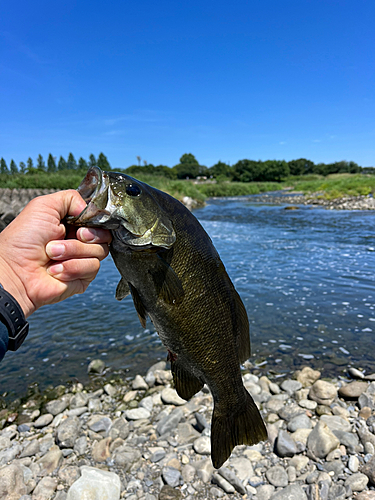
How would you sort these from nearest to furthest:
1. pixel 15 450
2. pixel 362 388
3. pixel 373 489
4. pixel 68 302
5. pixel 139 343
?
pixel 373 489 < pixel 15 450 < pixel 362 388 < pixel 139 343 < pixel 68 302

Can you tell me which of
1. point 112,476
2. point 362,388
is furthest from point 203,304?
point 362,388

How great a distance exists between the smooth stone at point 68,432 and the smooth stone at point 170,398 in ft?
4.09

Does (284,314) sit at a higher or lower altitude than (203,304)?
lower

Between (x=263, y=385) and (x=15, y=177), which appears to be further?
(x=15, y=177)

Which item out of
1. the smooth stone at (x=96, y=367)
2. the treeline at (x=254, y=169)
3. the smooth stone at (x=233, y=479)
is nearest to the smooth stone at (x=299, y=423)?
the smooth stone at (x=233, y=479)

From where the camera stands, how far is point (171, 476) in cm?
354

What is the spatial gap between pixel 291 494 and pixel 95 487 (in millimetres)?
2003

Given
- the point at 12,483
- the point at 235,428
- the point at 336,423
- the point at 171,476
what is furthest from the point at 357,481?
the point at 12,483

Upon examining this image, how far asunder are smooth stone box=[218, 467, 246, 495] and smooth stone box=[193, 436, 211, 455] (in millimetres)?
333

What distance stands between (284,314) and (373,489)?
479cm

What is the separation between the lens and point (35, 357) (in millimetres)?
6426

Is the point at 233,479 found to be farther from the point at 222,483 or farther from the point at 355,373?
the point at 355,373

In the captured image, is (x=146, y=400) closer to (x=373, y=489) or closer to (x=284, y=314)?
(x=373, y=489)

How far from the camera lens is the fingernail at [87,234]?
1.76 m
